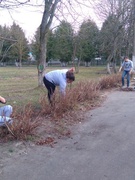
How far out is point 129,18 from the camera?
25.3 m

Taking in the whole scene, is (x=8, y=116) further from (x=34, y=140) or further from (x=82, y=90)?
(x=82, y=90)

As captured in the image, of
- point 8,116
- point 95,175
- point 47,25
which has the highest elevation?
point 47,25

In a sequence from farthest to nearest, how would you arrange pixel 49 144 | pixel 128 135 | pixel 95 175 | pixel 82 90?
pixel 82 90 < pixel 128 135 < pixel 49 144 < pixel 95 175

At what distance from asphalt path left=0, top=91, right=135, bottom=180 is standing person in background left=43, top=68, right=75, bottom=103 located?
1.25m

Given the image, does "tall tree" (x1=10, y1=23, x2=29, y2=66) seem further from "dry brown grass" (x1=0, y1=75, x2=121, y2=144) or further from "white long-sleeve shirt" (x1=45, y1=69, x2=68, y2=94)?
"white long-sleeve shirt" (x1=45, y1=69, x2=68, y2=94)

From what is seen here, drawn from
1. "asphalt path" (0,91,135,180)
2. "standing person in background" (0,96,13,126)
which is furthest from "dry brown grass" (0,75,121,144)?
"asphalt path" (0,91,135,180)

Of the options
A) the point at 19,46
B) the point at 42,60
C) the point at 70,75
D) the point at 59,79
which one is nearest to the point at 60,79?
the point at 59,79

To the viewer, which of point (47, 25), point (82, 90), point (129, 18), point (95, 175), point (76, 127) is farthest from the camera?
point (129, 18)

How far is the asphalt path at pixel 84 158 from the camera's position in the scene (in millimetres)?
3426

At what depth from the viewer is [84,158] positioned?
401 centimetres

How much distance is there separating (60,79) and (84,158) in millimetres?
2977

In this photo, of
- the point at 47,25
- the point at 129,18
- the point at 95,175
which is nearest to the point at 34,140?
the point at 95,175

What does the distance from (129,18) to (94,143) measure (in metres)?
23.1

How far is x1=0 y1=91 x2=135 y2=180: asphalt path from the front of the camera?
11.2 feet
